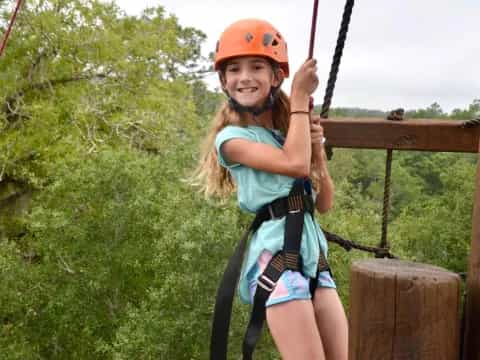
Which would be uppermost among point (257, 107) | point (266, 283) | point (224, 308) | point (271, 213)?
point (257, 107)

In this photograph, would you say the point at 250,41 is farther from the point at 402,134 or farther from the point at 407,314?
the point at 407,314

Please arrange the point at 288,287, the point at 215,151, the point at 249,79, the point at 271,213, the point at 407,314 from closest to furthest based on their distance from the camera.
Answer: the point at 407,314 → the point at 288,287 → the point at 271,213 → the point at 249,79 → the point at 215,151

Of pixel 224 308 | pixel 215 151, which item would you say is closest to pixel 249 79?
pixel 215 151

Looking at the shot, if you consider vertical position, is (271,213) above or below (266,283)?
above

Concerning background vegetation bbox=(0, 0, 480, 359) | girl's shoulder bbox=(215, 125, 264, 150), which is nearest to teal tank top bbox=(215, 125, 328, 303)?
girl's shoulder bbox=(215, 125, 264, 150)

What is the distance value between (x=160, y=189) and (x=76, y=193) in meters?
1.69

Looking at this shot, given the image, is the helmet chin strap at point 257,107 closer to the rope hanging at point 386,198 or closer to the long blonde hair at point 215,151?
Answer: the long blonde hair at point 215,151

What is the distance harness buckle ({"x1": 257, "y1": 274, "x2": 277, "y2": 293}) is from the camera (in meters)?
1.89

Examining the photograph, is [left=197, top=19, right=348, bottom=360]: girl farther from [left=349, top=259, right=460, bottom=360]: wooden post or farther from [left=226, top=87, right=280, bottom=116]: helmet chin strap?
[left=349, top=259, right=460, bottom=360]: wooden post

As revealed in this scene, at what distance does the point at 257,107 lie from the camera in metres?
2.15

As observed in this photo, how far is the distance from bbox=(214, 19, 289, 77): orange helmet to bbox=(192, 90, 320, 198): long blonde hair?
0.16 meters

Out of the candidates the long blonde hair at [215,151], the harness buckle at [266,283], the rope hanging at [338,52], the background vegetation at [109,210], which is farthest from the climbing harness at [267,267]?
the background vegetation at [109,210]

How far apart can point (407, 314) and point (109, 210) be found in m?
12.2

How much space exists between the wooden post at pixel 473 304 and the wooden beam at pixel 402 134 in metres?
0.79
